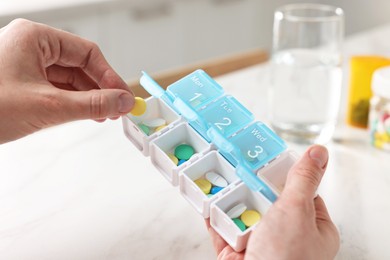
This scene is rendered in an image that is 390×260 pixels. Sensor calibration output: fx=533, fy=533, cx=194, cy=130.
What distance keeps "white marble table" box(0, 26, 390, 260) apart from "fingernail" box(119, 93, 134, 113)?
0.20 metres

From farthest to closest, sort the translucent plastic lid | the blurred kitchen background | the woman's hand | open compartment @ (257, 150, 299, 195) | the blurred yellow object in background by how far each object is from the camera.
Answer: the blurred kitchen background, the blurred yellow object in background, the translucent plastic lid, open compartment @ (257, 150, 299, 195), the woman's hand

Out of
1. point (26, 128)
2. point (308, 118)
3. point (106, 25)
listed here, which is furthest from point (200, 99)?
point (106, 25)

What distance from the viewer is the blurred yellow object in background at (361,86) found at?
42.5 inches

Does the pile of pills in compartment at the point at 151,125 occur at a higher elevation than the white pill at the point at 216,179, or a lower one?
higher

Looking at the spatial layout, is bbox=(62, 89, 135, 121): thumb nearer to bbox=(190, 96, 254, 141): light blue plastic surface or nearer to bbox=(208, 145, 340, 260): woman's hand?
bbox=(190, 96, 254, 141): light blue plastic surface

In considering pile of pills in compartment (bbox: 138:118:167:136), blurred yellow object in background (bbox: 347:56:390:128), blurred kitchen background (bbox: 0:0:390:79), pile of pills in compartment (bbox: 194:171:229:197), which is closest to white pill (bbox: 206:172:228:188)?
pile of pills in compartment (bbox: 194:171:229:197)

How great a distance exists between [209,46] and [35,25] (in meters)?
1.83

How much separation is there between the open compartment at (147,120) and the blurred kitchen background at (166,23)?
3.81ft

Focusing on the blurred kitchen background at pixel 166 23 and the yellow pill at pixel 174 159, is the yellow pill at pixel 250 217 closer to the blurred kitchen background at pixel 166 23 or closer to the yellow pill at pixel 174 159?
the yellow pill at pixel 174 159

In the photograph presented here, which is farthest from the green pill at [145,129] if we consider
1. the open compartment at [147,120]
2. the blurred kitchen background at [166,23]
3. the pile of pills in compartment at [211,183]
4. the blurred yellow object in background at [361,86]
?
the blurred kitchen background at [166,23]

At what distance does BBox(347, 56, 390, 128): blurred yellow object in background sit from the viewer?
1.08m

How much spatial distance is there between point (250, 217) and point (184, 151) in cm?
14

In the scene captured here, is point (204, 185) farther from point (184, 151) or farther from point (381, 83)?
point (381, 83)

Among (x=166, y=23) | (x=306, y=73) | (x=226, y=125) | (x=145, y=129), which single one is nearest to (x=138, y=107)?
(x=145, y=129)
